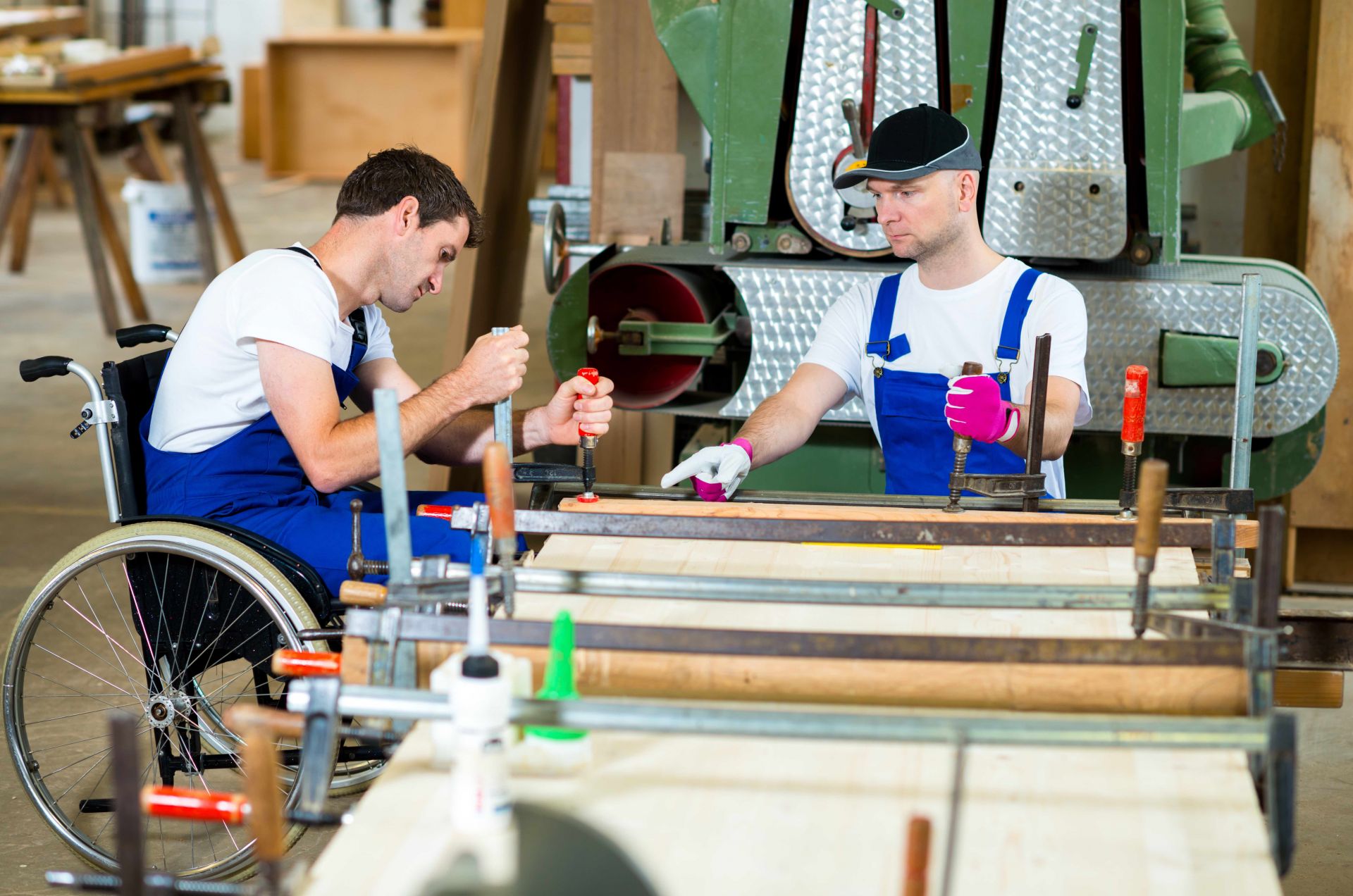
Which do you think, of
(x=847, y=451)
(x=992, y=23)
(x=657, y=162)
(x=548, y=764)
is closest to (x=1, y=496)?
(x=657, y=162)

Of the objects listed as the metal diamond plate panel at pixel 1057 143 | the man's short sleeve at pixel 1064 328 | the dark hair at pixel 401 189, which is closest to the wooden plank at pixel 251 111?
the metal diamond plate panel at pixel 1057 143

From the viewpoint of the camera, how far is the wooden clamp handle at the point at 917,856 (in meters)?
1.15

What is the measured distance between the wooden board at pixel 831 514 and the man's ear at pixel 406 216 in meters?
0.66

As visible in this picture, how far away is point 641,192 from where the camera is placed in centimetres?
441

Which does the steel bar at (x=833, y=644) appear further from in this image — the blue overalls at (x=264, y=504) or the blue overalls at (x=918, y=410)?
the blue overalls at (x=918, y=410)

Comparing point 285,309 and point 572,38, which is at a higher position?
point 572,38

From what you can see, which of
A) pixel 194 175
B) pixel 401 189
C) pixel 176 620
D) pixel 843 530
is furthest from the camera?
pixel 194 175

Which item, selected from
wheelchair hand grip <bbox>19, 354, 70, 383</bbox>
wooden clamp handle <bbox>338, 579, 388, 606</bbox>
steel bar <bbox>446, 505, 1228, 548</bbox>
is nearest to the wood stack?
wheelchair hand grip <bbox>19, 354, 70, 383</bbox>

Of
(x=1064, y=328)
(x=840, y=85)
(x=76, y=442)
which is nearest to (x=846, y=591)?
(x=1064, y=328)

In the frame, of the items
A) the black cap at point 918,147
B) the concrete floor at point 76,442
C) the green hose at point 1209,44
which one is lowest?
the concrete floor at point 76,442

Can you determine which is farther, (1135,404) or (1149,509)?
(1135,404)

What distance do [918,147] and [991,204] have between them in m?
0.62

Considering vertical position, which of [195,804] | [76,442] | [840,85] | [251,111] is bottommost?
[76,442]

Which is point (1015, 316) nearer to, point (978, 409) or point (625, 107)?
point (978, 409)
